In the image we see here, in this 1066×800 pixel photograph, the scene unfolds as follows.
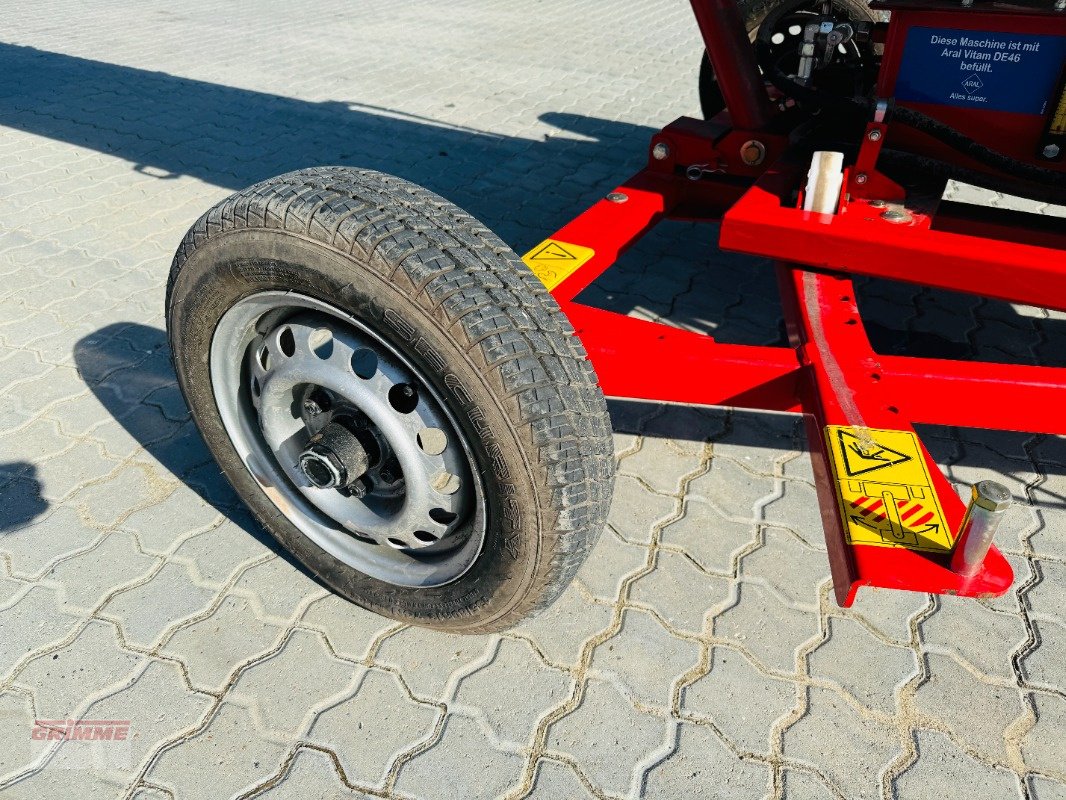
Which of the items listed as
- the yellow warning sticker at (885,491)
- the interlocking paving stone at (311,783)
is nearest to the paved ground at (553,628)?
the interlocking paving stone at (311,783)

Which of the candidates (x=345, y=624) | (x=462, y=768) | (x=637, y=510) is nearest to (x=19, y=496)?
(x=345, y=624)

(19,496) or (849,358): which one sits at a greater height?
(849,358)

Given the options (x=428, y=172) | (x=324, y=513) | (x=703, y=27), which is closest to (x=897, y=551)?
(x=324, y=513)

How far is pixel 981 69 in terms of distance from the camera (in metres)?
2.38

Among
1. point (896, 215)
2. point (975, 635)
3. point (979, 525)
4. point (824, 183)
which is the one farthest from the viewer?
point (896, 215)

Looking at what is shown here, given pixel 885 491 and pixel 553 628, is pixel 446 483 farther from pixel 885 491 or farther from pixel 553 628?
pixel 885 491

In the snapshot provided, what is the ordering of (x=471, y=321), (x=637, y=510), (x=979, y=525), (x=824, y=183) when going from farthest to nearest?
1. (x=637, y=510)
2. (x=824, y=183)
3. (x=471, y=321)
4. (x=979, y=525)

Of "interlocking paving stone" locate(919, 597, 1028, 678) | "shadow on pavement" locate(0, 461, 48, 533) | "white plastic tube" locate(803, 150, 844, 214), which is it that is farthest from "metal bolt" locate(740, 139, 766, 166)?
"shadow on pavement" locate(0, 461, 48, 533)

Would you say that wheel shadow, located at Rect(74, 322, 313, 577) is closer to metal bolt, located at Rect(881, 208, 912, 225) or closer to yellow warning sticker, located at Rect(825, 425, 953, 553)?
yellow warning sticker, located at Rect(825, 425, 953, 553)

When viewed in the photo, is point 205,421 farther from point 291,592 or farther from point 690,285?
point 690,285

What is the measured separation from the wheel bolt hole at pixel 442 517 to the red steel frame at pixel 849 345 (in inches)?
20.4

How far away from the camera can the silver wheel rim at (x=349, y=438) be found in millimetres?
1781

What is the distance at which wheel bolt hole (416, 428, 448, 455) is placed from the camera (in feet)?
5.95

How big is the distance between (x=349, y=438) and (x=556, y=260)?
36.1 inches
